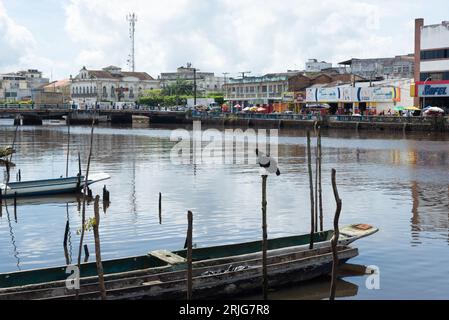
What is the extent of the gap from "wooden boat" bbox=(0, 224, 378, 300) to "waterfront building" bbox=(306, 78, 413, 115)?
7059 centimetres

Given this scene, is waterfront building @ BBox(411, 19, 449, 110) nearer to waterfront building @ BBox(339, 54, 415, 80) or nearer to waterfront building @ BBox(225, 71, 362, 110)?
waterfront building @ BBox(225, 71, 362, 110)

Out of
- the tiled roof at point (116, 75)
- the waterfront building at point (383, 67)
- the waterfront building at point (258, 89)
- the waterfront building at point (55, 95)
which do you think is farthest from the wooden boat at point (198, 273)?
the waterfront building at point (55, 95)

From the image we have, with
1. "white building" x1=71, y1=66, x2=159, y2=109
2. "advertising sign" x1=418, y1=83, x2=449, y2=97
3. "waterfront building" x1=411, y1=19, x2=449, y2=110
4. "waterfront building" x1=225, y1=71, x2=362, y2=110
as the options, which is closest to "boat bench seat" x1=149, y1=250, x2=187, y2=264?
"waterfront building" x1=411, y1=19, x2=449, y2=110

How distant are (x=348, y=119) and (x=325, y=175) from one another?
4606cm


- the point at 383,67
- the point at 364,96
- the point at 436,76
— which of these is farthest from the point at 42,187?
the point at 383,67

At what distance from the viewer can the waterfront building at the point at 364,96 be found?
3524 inches

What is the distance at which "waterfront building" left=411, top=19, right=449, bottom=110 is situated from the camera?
80.6 metres

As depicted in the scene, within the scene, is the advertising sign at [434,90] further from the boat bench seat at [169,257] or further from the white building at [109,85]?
the white building at [109,85]

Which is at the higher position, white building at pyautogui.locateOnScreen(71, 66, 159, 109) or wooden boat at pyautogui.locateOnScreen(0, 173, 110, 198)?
white building at pyautogui.locateOnScreen(71, 66, 159, 109)

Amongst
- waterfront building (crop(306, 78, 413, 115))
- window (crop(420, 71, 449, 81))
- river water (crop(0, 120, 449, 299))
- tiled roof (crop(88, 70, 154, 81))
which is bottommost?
river water (crop(0, 120, 449, 299))

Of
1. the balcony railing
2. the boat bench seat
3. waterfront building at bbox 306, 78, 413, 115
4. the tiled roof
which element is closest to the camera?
the boat bench seat

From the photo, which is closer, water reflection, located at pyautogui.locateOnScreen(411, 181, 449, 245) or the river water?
the river water

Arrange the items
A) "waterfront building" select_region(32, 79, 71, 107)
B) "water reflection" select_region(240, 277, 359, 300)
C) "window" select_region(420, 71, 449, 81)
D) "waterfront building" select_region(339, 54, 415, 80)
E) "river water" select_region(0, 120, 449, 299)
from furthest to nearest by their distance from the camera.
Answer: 1. "waterfront building" select_region(32, 79, 71, 107)
2. "waterfront building" select_region(339, 54, 415, 80)
3. "window" select_region(420, 71, 449, 81)
4. "river water" select_region(0, 120, 449, 299)
5. "water reflection" select_region(240, 277, 359, 300)
